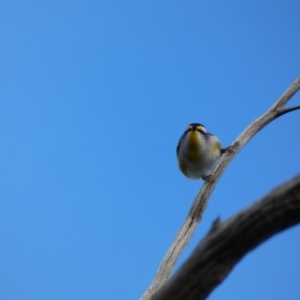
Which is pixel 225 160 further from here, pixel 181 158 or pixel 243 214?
pixel 243 214

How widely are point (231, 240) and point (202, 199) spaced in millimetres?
1253

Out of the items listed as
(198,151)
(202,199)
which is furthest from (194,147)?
(202,199)

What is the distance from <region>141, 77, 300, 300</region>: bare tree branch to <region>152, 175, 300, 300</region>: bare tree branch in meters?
0.82

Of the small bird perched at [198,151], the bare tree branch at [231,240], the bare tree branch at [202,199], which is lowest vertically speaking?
the bare tree branch at [231,240]

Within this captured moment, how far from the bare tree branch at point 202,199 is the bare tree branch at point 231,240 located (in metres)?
0.82

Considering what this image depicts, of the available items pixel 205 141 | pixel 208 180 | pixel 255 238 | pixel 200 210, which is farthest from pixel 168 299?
pixel 205 141

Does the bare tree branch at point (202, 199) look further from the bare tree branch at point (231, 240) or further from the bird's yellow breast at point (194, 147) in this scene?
the bare tree branch at point (231, 240)

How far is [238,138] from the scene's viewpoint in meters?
2.24

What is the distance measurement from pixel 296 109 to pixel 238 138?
1.09 ft

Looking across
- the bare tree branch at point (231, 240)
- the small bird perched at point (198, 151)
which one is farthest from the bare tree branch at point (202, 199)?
the bare tree branch at point (231, 240)

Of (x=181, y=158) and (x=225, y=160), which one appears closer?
(x=225, y=160)

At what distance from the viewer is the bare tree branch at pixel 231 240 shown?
29.3 inches

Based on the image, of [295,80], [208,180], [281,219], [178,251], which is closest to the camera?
[281,219]

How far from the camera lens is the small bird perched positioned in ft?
7.91
